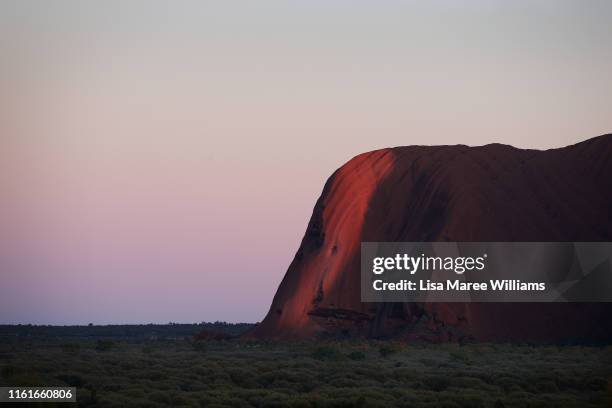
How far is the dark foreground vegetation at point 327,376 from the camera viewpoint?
3894 centimetres

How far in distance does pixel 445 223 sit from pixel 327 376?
121 ft

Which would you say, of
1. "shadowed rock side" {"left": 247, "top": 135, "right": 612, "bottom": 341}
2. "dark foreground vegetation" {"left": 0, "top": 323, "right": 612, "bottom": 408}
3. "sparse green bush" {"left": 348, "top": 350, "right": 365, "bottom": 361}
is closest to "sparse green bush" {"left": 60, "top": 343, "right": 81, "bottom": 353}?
"dark foreground vegetation" {"left": 0, "top": 323, "right": 612, "bottom": 408}

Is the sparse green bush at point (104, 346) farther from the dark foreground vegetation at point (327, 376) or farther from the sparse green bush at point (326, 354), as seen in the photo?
the sparse green bush at point (326, 354)

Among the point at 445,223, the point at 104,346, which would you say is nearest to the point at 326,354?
the point at 104,346

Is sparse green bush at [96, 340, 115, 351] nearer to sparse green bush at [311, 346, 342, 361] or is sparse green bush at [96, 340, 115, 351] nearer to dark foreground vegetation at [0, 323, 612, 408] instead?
dark foreground vegetation at [0, 323, 612, 408]

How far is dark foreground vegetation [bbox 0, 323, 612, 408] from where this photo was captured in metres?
38.9

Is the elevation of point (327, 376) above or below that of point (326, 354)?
below

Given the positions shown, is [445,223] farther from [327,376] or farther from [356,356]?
[327,376]

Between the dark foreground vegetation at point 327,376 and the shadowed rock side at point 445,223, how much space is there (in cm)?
1124

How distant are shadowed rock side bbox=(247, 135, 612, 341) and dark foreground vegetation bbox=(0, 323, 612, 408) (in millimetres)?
11238

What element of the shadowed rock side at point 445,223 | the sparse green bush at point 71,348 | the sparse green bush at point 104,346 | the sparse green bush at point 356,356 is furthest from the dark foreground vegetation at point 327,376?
the shadowed rock side at point 445,223

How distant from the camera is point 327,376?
1882 inches

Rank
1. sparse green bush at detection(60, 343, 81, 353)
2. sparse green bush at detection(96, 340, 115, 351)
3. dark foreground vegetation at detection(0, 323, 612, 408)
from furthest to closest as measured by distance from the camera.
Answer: sparse green bush at detection(96, 340, 115, 351)
sparse green bush at detection(60, 343, 81, 353)
dark foreground vegetation at detection(0, 323, 612, 408)

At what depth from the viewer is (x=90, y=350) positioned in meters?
66.9
